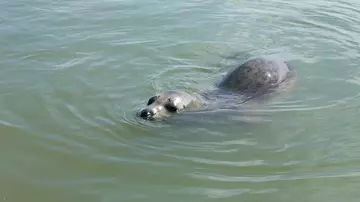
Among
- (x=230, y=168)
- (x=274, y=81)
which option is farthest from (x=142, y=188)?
(x=274, y=81)

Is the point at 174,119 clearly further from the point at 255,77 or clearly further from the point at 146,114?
the point at 255,77

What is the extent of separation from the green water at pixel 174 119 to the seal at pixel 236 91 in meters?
0.25

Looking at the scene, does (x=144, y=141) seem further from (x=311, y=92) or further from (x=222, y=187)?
(x=311, y=92)

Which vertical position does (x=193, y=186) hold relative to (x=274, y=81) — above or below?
below

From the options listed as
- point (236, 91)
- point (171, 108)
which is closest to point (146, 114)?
point (171, 108)

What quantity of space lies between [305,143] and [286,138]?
0.28 m

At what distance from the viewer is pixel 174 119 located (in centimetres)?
745

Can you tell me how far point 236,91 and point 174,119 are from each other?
1485 mm

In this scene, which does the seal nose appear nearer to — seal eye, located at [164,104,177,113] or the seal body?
seal eye, located at [164,104,177,113]

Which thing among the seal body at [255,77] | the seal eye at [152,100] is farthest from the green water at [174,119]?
the seal body at [255,77]

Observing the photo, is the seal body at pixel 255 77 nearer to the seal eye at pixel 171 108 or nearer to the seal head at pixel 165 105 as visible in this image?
the seal head at pixel 165 105

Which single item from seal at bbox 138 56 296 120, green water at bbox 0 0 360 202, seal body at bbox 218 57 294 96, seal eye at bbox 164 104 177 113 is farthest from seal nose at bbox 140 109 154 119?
seal body at bbox 218 57 294 96

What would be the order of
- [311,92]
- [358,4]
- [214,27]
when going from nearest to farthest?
[311,92] < [214,27] < [358,4]

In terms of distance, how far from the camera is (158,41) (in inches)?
424
